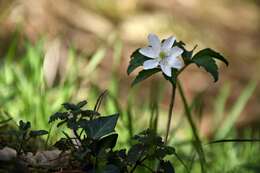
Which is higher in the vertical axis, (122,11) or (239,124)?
(122,11)

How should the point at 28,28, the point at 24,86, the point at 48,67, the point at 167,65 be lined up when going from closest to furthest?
the point at 167,65 → the point at 24,86 → the point at 48,67 → the point at 28,28

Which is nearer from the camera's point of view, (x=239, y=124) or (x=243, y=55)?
(x=239, y=124)

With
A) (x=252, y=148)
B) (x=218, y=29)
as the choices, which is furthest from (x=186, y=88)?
(x=252, y=148)

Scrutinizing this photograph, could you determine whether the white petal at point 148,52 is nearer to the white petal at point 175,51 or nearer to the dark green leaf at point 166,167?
the white petal at point 175,51

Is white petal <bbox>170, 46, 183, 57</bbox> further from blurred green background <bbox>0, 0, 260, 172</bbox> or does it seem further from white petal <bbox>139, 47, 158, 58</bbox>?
blurred green background <bbox>0, 0, 260, 172</bbox>

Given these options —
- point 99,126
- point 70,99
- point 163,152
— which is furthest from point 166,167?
Answer: point 70,99

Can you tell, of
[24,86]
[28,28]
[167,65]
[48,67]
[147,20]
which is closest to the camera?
[167,65]

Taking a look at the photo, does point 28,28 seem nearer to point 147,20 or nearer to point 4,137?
point 147,20
